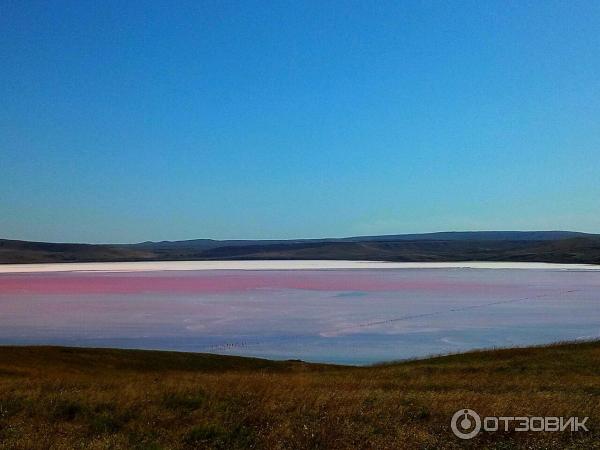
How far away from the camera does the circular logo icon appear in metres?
10.9

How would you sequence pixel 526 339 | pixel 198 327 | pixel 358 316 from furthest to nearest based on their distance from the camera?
1. pixel 358 316
2. pixel 198 327
3. pixel 526 339

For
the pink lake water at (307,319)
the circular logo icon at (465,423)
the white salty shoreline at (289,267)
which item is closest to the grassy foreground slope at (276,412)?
the circular logo icon at (465,423)

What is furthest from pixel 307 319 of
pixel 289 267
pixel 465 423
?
pixel 289 267

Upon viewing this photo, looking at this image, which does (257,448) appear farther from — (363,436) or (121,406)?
(121,406)

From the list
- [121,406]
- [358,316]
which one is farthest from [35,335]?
[121,406]

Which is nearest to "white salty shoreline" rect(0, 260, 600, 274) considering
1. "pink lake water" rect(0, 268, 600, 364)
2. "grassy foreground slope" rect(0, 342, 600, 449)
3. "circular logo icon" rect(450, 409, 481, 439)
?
"pink lake water" rect(0, 268, 600, 364)

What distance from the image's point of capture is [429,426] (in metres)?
11.4

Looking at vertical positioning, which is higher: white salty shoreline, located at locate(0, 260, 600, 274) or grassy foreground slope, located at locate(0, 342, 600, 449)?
grassy foreground slope, located at locate(0, 342, 600, 449)

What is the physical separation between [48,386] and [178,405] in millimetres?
4635

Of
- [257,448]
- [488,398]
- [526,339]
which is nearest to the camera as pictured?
[257,448]
